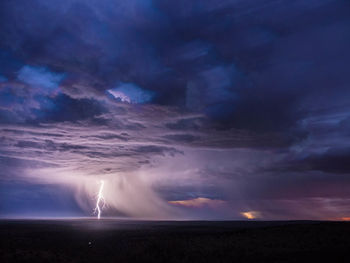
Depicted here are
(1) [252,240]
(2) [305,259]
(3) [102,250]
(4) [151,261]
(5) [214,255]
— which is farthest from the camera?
(1) [252,240]

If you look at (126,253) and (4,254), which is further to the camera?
(126,253)

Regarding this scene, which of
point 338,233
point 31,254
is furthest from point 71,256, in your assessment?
point 338,233

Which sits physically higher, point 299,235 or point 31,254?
point 299,235

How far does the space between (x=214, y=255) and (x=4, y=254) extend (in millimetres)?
29149

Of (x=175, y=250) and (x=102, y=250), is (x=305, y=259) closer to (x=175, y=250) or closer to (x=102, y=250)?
(x=175, y=250)

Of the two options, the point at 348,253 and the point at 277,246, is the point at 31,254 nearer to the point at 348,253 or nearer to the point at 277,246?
the point at 277,246

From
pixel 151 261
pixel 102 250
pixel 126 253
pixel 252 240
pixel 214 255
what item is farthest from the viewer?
pixel 252 240

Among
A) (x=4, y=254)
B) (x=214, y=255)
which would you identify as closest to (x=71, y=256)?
(x=4, y=254)

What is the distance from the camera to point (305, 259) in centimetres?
3450

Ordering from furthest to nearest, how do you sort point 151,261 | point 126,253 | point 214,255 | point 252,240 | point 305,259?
point 252,240, point 126,253, point 214,255, point 151,261, point 305,259

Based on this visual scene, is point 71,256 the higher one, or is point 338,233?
point 338,233

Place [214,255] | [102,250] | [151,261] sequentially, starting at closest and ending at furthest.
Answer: [151,261]
[214,255]
[102,250]

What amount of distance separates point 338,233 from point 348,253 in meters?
20.2

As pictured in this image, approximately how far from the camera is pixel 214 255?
40.1 metres
